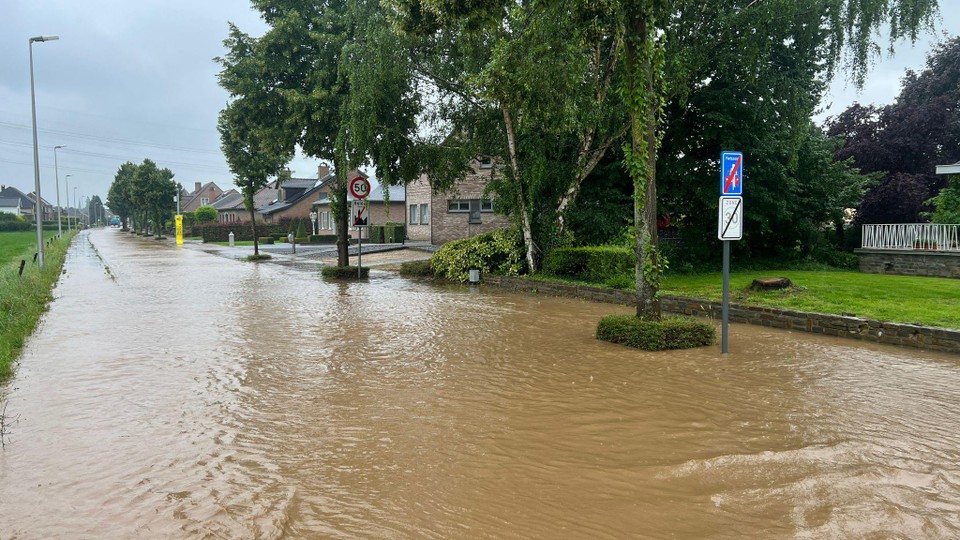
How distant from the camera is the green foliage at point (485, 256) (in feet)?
62.6

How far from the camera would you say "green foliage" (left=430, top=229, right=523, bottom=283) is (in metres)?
19.1

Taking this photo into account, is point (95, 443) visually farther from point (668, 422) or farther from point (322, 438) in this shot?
point (668, 422)

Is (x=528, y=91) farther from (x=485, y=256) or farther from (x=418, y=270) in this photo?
(x=418, y=270)

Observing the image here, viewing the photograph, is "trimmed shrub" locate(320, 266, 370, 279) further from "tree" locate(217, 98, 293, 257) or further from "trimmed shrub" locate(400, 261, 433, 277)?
"tree" locate(217, 98, 293, 257)

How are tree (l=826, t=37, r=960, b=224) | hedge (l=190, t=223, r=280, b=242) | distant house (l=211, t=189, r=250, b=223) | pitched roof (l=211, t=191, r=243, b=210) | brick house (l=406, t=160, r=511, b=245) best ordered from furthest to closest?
pitched roof (l=211, t=191, r=243, b=210), distant house (l=211, t=189, r=250, b=223), hedge (l=190, t=223, r=280, b=242), brick house (l=406, t=160, r=511, b=245), tree (l=826, t=37, r=960, b=224)

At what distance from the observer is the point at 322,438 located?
547 cm

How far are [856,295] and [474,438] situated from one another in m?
10.8

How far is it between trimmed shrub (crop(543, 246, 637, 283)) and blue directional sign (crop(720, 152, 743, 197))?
596 cm

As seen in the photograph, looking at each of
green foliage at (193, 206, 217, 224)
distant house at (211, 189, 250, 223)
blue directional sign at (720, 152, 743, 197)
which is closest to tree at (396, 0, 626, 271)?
blue directional sign at (720, 152, 743, 197)

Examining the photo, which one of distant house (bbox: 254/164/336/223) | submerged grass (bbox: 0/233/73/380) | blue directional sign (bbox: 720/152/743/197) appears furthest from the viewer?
distant house (bbox: 254/164/336/223)

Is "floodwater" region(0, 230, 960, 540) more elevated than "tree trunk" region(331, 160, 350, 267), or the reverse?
"tree trunk" region(331, 160, 350, 267)

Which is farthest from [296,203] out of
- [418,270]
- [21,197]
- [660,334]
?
[21,197]

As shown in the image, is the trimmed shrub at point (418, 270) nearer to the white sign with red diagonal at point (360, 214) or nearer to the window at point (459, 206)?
the white sign with red diagonal at point (360, 214)

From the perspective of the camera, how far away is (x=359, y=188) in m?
19.7
